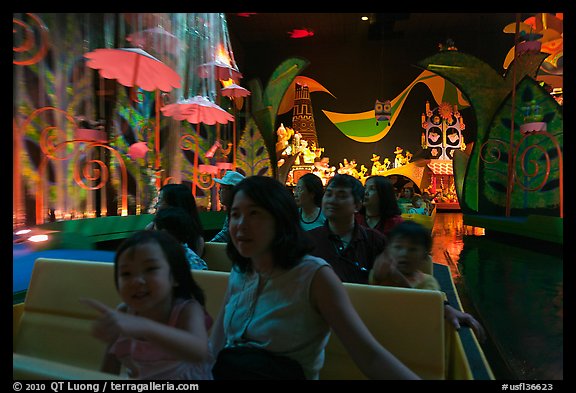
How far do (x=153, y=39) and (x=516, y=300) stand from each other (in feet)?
14.2

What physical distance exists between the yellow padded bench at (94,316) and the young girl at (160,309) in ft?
0.37

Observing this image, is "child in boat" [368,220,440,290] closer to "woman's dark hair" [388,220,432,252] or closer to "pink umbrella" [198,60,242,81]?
"woman's dark hair" [388,220,432,252]

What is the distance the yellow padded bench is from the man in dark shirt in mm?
392

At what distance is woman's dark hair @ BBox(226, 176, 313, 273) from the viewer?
1.05m

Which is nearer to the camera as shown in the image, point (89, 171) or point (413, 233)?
point (413, 233)

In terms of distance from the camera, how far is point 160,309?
3.31 ft

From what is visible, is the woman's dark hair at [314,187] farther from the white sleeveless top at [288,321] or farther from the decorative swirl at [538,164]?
the decorative swirl at [538,164]

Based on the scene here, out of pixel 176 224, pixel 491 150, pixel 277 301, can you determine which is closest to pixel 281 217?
pixel 277 301

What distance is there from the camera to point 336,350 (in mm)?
1337

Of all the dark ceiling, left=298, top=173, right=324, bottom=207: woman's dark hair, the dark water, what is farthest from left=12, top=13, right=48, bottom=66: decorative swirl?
the dark ceiling

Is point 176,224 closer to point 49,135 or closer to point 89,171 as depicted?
point 49,135

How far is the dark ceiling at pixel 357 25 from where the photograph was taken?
10008mm

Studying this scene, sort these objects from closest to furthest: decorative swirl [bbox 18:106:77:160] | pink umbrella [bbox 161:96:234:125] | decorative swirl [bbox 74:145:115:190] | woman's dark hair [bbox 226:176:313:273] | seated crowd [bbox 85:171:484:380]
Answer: seated crowd [bbox 85:171:484:380] < woman's dark hair [bbox 226:176:313:273] < decorative swirl [bbox 18:106:77:160] < decorative swirl [bbox 74:145:115:190] < pink umbrella [bbox 161:96:234:125]
